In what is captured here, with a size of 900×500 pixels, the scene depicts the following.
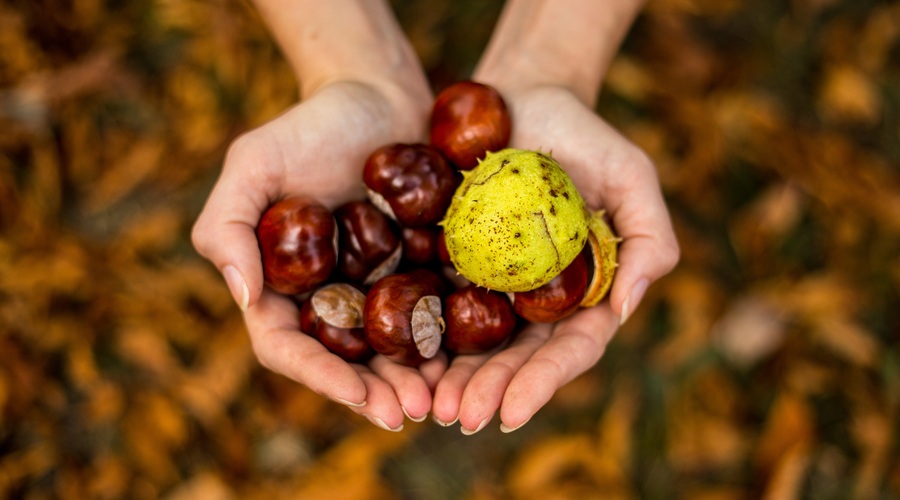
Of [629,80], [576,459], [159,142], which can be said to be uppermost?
[159,142]

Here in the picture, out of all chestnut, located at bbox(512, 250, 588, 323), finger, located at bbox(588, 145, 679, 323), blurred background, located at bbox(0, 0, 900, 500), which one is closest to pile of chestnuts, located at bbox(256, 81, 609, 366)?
chestnut, located at bbox(512, 250, 588, 323)

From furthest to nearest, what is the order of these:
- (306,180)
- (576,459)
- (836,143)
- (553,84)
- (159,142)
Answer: (159,142), (836,143), (576,459), (553,84), (306,180)

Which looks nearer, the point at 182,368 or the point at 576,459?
the point at 576,459

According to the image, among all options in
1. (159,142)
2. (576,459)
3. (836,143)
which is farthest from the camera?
(159,142)

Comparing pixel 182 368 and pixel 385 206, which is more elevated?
pixel 385 206

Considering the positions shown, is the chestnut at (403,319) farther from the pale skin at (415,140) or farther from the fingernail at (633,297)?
the fingernail at (633,297)

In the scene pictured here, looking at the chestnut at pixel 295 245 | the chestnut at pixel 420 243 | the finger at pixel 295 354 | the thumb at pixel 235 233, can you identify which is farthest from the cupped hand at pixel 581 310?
the thumb at pixel 235 233

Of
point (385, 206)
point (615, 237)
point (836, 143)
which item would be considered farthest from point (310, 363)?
point (836, 143)

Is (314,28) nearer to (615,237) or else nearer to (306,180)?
(306,180)
